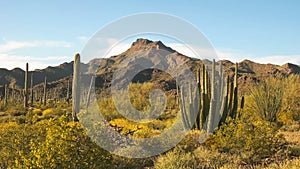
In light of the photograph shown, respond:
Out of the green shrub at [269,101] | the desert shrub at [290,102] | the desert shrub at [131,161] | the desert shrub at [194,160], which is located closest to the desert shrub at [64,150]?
the desert shrub at [131,161]

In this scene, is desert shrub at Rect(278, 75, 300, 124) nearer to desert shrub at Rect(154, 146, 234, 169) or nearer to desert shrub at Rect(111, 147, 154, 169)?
desert shrub at Rect(154, 146, 234, 169)

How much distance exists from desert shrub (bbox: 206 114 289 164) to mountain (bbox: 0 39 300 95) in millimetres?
4381

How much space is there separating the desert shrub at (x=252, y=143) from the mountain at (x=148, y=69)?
4381 mm

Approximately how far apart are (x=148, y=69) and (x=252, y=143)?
155ft

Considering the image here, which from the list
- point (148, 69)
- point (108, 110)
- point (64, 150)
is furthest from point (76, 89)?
point (148, 69)

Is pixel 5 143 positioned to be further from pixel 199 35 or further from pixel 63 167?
pixel 199 35

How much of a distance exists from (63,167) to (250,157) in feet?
15.2

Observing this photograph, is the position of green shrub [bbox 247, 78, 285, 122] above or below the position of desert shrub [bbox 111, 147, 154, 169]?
above

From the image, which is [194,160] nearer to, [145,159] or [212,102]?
[145,159]

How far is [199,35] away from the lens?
1148 centimetres

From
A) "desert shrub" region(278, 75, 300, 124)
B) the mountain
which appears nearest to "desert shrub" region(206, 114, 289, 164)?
the mountain

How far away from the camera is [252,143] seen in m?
10.0

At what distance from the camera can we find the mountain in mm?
19002

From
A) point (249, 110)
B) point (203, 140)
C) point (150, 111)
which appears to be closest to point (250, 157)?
point (203, 140)
